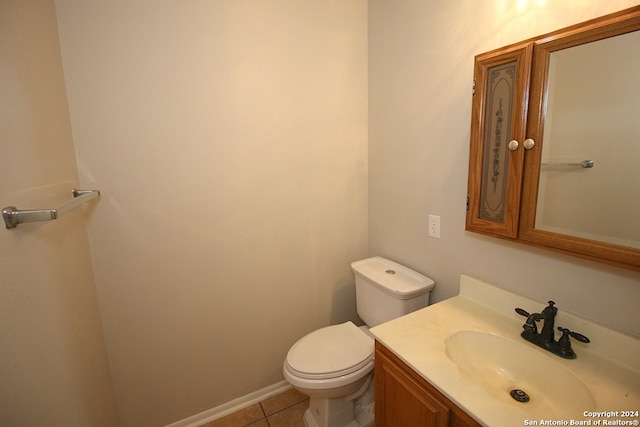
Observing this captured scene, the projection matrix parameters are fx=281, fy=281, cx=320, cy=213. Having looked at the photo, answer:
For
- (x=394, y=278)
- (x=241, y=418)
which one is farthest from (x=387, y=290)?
(x=241, y=418)

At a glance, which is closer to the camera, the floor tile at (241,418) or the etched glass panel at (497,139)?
the etched glass panel at (497,139)

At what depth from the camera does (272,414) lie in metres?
1.76

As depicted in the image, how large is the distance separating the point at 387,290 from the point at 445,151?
30.3 inches

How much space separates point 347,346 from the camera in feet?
4.99

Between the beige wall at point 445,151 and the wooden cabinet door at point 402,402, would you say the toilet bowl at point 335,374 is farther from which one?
the beige wall at point 445,151

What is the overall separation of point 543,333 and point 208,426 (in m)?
1.84

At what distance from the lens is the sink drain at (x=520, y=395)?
939 millimetres

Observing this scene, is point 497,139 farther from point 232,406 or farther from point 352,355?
point 232,406

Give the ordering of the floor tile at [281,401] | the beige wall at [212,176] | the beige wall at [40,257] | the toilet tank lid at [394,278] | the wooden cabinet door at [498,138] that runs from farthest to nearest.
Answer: the floor tile at [281,401], the toilet tank lid at [394,278], the beige wall at [212,176], the wooden cabinet door at [498,138], the beige wall at [40,257]

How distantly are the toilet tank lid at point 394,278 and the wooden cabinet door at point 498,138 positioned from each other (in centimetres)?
43

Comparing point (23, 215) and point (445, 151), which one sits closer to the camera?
point (23, 215)

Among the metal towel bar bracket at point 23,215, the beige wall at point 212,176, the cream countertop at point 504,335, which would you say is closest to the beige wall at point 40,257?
the metal towel bar bracket at point 23,215

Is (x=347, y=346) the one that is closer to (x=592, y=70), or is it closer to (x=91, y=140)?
(x=592, y=70)

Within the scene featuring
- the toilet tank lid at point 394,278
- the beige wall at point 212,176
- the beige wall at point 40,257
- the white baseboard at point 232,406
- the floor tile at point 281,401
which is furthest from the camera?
the floor tile at point 281,401
